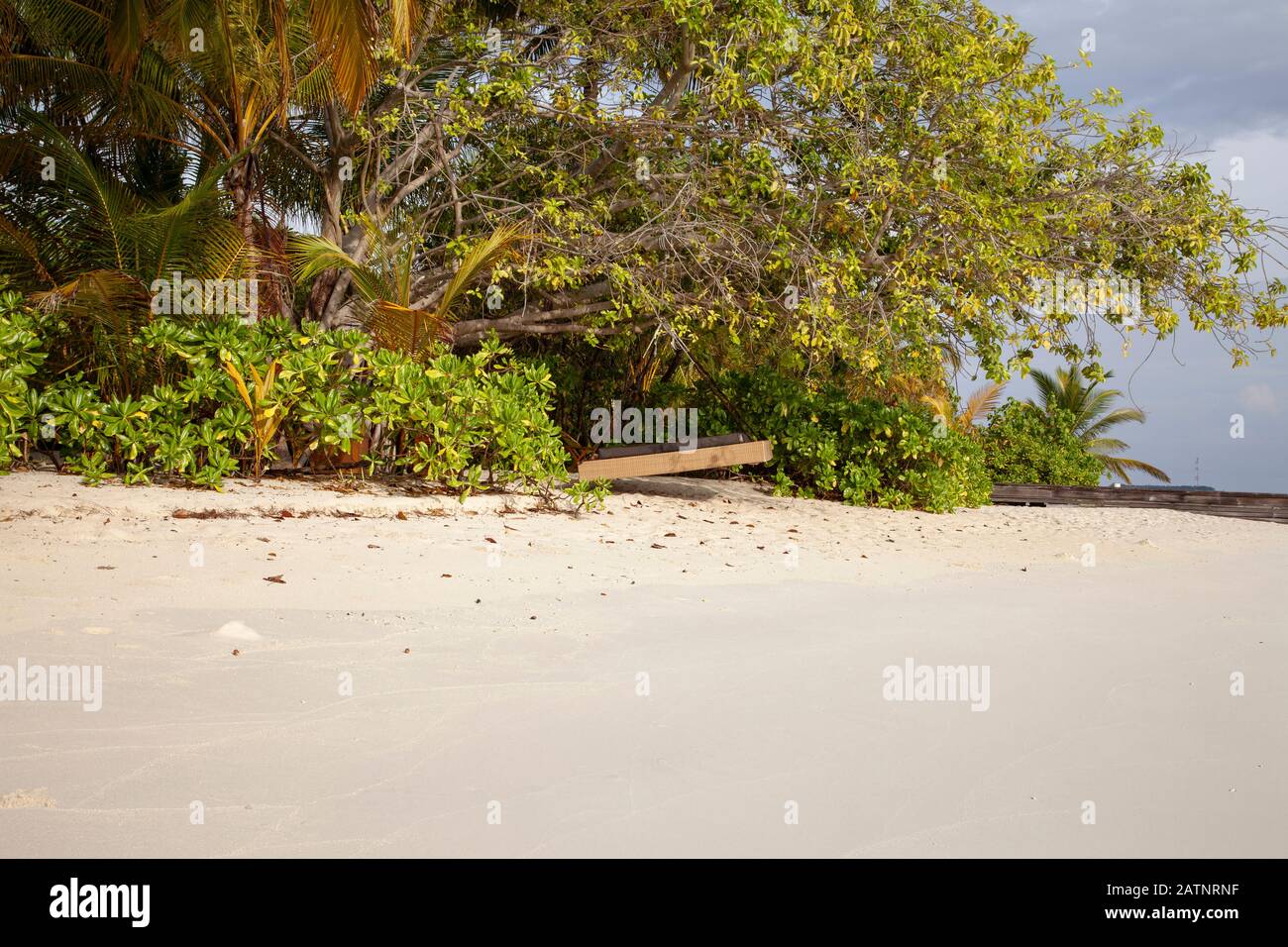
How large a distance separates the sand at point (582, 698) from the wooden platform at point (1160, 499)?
25.3 ft

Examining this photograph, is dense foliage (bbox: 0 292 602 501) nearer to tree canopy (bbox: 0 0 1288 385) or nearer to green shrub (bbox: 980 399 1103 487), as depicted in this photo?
tree canopy (bbox: 0 0 1288 385)

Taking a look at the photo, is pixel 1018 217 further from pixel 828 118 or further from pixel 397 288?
Answer: pixel 397 288

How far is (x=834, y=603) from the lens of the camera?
6078mm

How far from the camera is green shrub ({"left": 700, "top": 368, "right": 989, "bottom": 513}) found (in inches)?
469

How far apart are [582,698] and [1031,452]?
1712cm

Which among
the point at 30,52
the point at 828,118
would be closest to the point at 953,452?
the point at 828,118

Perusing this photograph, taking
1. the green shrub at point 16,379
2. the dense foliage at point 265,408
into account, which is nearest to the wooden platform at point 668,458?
the dense foliage at point 265,408

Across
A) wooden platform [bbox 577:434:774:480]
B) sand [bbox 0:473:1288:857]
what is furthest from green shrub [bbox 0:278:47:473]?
wooden platform [bbox 577:434:774:480]

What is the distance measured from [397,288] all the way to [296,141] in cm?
529

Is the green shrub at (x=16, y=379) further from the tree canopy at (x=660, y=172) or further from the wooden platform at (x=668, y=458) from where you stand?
the wooden platform at (x=668, y=458)

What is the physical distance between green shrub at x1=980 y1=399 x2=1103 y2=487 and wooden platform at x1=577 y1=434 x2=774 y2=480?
394 inches

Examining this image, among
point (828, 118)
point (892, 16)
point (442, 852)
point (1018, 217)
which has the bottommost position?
point (442, 852)

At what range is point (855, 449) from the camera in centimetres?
1209

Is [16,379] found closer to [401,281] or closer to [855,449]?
[401,281]
